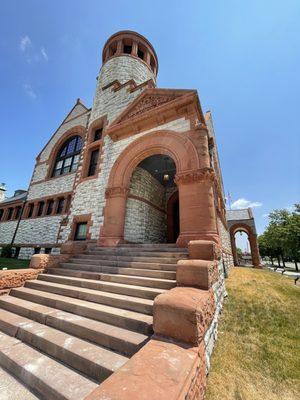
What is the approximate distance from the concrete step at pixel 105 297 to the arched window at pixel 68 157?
1127 cm

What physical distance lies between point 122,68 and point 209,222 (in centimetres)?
1361

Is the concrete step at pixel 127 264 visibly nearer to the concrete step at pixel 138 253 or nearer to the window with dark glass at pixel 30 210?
the concrete step at pixel 138 253

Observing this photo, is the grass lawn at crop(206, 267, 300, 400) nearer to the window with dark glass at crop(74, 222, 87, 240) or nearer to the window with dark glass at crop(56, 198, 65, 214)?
the window with dark glass at crop(74, 222, 87, 240)

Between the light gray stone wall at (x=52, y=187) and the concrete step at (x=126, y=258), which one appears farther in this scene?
the light gray stone wall at (x=52, y=187)

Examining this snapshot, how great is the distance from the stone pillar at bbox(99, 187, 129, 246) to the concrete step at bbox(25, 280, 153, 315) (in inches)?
132

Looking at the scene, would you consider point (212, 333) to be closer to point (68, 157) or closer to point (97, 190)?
point (97, 190)

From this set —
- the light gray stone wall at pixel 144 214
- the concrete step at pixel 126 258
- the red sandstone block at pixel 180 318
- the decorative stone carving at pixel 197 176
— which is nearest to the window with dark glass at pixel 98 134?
the light gray stone wall at pixel 144 214

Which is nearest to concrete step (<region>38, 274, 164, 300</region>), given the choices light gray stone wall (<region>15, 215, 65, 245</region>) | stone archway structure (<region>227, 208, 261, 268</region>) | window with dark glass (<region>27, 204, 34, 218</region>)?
light gray stone wall (<region>15, 215, 65, 245</region>)

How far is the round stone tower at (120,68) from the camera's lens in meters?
12.8

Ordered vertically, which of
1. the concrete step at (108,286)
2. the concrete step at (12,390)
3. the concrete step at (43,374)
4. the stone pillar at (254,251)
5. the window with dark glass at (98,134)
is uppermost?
the window with dark glass at (98,134)

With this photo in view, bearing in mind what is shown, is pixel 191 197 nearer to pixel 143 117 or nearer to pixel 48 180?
pixel 143 117

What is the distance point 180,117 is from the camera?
28.6 ft

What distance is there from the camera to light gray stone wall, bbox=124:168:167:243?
31.3ft

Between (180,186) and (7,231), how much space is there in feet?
55.3
